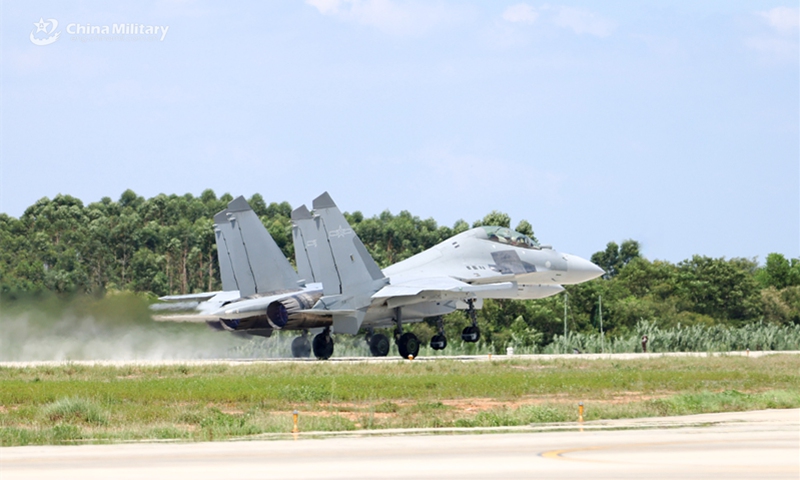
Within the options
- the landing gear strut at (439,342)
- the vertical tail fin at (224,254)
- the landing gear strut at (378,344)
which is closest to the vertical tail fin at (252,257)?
the vertical tail fin at (224,254)

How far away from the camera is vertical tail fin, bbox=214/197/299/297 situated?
37.1 m

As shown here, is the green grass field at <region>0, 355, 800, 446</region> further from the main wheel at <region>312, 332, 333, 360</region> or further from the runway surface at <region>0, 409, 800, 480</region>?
the main wheel at <region>312, 332, 333, 360</region>

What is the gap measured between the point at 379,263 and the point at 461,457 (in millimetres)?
57838

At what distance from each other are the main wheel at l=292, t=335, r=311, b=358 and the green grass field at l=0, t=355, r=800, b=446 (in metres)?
6.62

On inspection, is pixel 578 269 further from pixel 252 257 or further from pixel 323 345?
pixel 252 257

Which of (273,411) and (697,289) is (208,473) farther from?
(697,289)

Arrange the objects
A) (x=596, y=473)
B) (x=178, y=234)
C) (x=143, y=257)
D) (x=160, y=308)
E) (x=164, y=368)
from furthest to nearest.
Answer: (x=178, y=234)
(x=143, y=257)
(x=160, y=308)
(x=164, y=368)
(x=596, y=473)

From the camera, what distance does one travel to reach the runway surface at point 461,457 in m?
11.1

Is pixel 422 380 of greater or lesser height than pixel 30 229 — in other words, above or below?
below

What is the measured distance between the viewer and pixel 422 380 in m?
25.6

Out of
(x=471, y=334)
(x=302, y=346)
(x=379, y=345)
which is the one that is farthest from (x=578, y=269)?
(x=302, y=346)

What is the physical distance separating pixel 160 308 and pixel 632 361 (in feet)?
52.8

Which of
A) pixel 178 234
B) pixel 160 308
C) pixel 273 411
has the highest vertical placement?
pixel 178 234

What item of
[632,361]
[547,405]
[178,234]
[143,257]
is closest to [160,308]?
[632,361]
